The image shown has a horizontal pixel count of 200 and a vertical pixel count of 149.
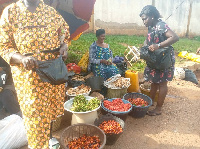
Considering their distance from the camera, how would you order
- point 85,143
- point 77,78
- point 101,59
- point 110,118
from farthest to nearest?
point 77,78 → point 101,59 → point 110,118 → point 85,143

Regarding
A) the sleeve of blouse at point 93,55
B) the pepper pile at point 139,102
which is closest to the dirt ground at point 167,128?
the pepper pile at point 139,102

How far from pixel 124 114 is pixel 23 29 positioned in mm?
2569

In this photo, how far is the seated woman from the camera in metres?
5.25

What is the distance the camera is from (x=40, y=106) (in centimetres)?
249

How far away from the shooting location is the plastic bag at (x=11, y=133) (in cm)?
318

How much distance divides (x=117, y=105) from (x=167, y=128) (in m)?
1.16

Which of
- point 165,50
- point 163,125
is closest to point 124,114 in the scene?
point 163,125

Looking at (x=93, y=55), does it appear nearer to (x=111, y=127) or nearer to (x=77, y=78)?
(x=77, y=78)

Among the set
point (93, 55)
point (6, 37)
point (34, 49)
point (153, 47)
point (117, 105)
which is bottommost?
point (117, 105)

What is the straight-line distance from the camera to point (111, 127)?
3.50m

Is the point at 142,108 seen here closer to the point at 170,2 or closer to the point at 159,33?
the point at 159,33

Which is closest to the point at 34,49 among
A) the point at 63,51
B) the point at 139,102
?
the point at 63,51

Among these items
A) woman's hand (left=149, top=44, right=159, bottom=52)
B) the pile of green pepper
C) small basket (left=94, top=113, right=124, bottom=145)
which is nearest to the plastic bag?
the pile of green pepper

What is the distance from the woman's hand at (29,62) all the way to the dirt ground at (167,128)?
193 centimetres
